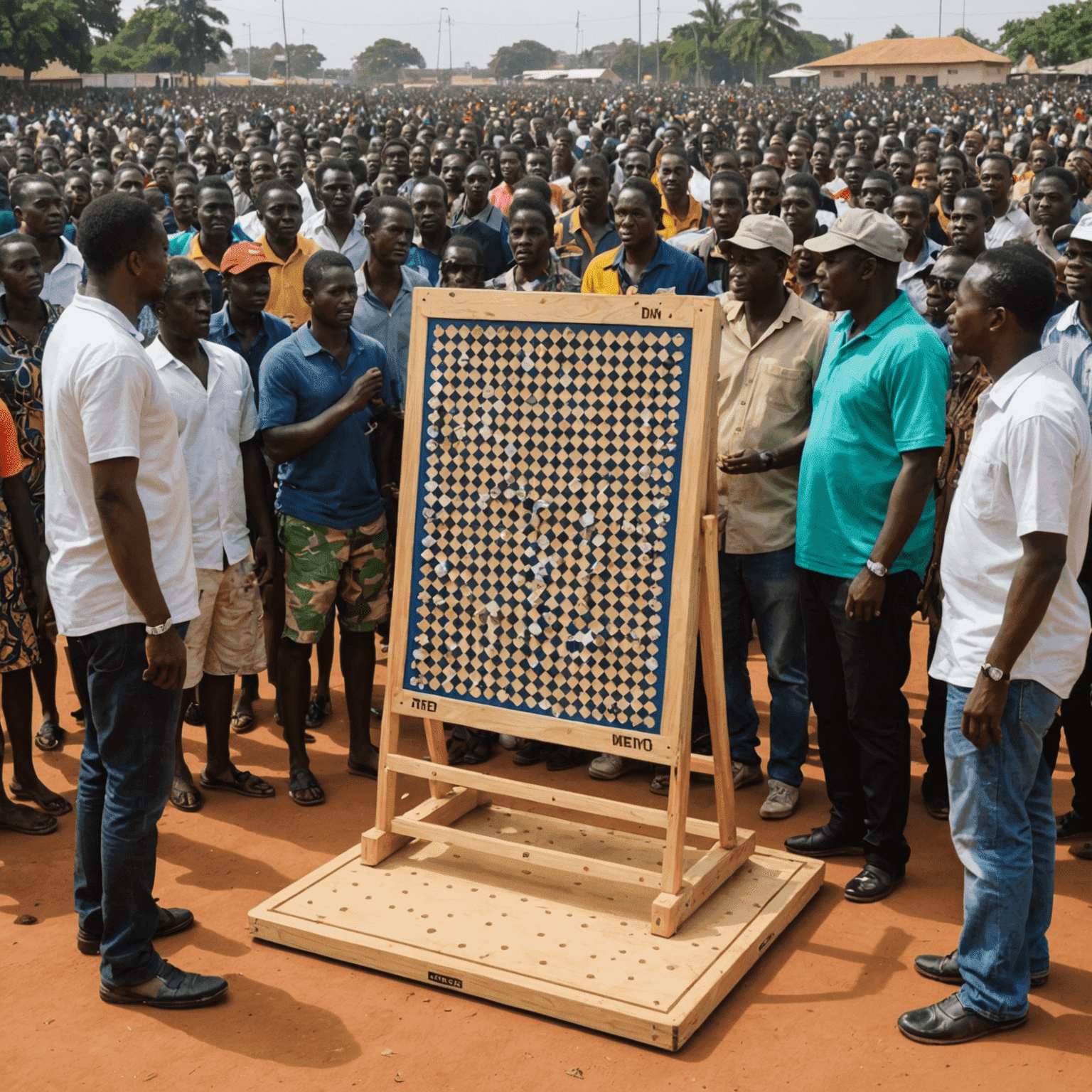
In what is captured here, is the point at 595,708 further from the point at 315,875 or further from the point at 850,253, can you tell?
the point at 850,253

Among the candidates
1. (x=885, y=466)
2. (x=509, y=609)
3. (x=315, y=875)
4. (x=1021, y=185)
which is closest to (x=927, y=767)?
(x=885, y=466)

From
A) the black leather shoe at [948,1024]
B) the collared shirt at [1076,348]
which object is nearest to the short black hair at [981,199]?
the collared shirt at [1076,348]

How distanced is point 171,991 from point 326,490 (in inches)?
83.3

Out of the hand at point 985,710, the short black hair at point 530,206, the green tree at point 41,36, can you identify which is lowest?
the hand at point 985,710

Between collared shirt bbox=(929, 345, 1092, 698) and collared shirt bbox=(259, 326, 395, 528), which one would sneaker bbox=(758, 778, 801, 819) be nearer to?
collared shirt bbox=(929, 345, 1092, 698)

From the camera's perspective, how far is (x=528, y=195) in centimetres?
623

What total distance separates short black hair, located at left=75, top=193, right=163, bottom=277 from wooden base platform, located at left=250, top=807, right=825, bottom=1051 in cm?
216

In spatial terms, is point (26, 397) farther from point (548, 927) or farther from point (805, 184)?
point (805, 184)

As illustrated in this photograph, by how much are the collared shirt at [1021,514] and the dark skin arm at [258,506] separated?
2967mm

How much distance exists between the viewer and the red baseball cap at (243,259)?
5621 millimetres

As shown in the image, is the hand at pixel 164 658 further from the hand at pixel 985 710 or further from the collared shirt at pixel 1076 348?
the collared shirt at pixel 1076 348

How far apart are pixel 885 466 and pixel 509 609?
138cm

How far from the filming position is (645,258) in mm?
6137

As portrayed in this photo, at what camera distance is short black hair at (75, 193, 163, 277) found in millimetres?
3500
